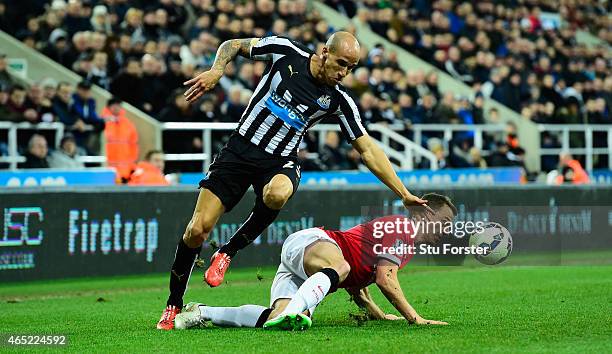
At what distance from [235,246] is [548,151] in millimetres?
16539

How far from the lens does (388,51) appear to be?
83.9ft

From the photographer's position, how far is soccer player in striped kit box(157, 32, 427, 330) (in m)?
9.14

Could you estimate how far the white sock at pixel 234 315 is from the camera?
29.4 feet

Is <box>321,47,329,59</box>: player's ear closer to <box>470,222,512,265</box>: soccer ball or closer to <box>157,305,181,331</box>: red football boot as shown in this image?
<box>470,222,512,265</box>: soccer ball

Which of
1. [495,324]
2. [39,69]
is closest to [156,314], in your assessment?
[495,324]

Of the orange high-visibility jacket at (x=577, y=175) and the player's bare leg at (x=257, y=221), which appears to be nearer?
the player's bare leg at (x=257, y=221)

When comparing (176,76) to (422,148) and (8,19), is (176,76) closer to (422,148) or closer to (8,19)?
(8,19)

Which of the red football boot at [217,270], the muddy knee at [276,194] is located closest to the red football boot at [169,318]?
the red football boot at [217,270]

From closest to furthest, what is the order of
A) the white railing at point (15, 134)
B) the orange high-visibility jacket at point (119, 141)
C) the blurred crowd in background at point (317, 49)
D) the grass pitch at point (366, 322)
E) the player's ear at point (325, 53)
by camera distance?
1. the grass pitch at point (366, 322)
2. the player's ear at point (325, 53)
3. the white railing at point (15, 134)
4. the orange high-visibility jacket at point (119, 141)
5. the blurred crowd in background at point (317, 49)

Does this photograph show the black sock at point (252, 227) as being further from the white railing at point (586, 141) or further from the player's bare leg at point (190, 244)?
the white railing at point (586, 141)

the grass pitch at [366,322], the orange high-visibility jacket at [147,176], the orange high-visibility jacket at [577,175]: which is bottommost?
the grass pitch at [366,322]

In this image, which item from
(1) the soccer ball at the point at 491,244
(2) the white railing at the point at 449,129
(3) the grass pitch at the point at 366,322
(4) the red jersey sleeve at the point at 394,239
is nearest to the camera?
(3) the grass pitch at the point at 366,322

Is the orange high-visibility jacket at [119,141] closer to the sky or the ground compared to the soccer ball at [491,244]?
closer to the sky

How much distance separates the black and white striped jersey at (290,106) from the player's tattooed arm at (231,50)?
0.26 meters
